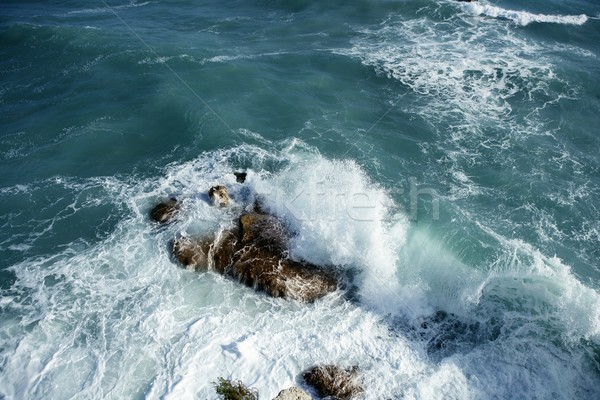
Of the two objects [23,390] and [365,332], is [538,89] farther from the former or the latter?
[23,390]

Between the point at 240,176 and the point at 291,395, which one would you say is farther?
the point at 240,176

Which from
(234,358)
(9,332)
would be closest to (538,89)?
(234,358)

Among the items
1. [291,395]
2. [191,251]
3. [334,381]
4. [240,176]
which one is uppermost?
[291,395]

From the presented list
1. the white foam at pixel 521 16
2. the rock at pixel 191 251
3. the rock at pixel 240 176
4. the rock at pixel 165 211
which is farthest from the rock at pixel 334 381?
the white foam at pixel 521 16

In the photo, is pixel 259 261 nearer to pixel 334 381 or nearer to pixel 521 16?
pixel 334 381

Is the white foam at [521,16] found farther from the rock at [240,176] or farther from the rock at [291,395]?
the rock at [291,395]

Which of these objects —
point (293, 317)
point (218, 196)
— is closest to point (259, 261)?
point (293, 317)

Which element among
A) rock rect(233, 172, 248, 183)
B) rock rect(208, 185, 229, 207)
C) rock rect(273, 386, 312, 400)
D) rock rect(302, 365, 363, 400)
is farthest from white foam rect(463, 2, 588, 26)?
rock rect(273, 386, 312, 400)
